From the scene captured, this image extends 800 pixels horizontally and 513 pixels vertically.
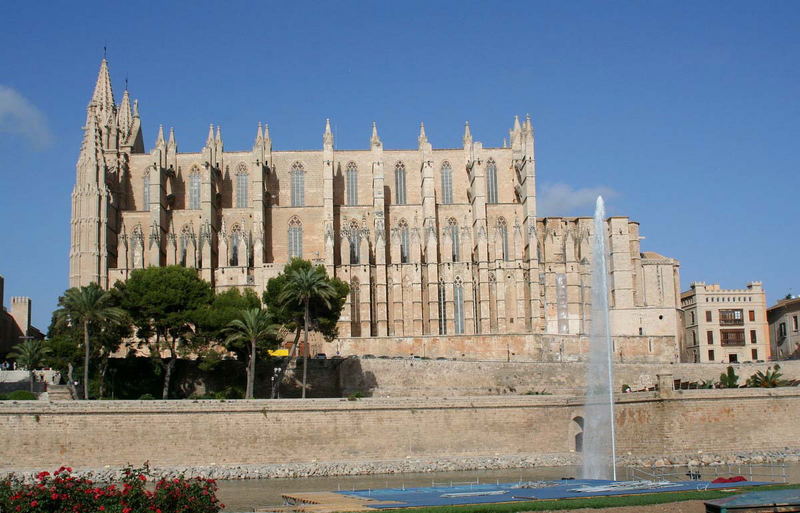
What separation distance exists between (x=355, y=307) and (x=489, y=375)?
13388 mm

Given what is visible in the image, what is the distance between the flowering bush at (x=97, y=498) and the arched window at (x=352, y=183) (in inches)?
2073

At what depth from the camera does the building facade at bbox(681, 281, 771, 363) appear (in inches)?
2781

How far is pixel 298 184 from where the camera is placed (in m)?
71.9

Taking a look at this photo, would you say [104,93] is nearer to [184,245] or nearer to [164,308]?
[184,245]

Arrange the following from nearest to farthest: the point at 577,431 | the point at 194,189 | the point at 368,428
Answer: the point at 368,428 < the point at 577,431 < the point at 194,189

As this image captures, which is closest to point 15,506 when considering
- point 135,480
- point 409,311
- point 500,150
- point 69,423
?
point 135,480

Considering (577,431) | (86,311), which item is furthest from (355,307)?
(577,431)

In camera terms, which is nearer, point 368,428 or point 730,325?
point 368,428

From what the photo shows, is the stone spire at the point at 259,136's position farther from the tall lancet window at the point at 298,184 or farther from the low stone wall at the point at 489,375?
the low stone wall at the point at 489,375

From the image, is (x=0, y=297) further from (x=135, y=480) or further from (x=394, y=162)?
(x=135, y=480)

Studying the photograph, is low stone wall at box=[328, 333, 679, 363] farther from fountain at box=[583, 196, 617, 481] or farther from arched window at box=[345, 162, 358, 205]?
fountain at box=[583, 196, 617, 481]

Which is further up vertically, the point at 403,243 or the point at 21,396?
the point at 403,243

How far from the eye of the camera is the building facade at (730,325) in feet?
232

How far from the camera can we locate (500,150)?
236 ft
